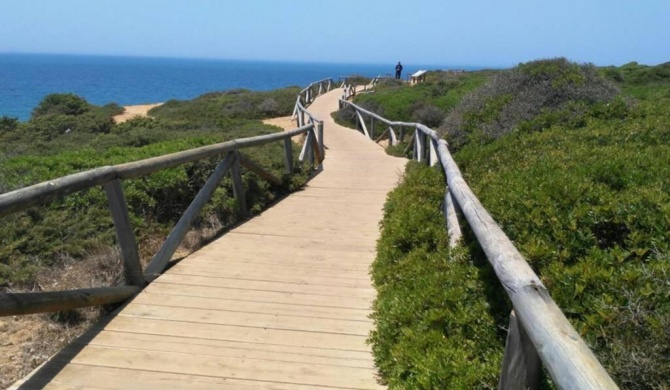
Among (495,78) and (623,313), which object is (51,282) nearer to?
(623,313)

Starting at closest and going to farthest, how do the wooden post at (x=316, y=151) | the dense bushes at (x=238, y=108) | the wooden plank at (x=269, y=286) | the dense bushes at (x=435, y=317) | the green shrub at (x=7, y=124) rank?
the dense bushes at (x=435, y=317), the wooden plank at (x=269, y=286), the wooden post at (x=316, y=151), the green shrub at (x=7, y=124), the dense bushes at (x=238, y=108)

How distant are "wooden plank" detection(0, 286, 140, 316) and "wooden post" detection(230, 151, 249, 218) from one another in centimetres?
273

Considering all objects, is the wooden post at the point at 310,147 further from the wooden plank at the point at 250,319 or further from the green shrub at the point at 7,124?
the green shrub at the point at 7,124

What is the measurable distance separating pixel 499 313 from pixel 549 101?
7380 millimetres

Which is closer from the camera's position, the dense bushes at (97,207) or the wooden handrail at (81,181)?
the wooden handrail at (81,181)

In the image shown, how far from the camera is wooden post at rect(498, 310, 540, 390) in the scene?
7.55 feet

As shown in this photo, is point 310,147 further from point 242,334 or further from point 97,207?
point 242,334

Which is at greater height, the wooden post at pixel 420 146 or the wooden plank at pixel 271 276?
the wooden post at pixel 420 146

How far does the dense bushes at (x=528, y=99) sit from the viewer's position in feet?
30.6

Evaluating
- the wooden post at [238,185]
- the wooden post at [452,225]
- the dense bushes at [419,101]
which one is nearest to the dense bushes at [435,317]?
the wooden post at [452,225]

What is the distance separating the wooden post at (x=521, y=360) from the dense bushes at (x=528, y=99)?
22.8 ft

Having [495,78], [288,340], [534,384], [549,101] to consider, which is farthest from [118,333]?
[495,78]

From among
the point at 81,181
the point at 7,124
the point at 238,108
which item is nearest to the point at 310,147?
the point at 81,181

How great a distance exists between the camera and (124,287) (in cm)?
466
